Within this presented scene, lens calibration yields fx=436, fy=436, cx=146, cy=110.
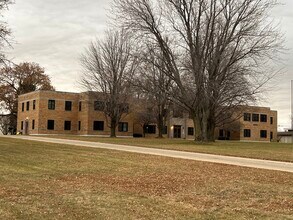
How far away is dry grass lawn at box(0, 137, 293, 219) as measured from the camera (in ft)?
28.5

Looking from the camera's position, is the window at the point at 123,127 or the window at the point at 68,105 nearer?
the window at the point at 68,105

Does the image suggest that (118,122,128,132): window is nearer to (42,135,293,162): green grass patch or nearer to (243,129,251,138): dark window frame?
(243,129,251,138): dark window frame

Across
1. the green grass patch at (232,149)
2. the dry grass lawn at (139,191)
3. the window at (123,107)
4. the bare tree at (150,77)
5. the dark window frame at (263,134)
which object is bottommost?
the dry grass lawn at (139,191)

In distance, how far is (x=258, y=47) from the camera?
135 ft

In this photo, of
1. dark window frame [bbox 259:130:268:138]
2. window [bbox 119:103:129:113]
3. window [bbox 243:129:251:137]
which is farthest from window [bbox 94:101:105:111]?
dark window frame [bbox 259:130:268:138]

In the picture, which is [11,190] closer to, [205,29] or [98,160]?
[98,160]

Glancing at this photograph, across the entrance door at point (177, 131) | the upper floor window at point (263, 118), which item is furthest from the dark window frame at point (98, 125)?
the upper floor window at point (263, 118)

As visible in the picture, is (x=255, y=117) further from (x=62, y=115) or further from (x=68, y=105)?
(x=62, y=115)

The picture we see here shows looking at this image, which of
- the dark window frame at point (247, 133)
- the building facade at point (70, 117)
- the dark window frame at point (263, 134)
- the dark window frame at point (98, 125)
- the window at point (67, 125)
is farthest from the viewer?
the dark window frame at point (263, 134)

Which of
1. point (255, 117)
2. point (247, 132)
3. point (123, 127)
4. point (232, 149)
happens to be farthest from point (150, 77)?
point (255, 117)

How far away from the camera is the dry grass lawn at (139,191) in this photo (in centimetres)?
867

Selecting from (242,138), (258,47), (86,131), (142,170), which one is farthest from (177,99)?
(242,138)

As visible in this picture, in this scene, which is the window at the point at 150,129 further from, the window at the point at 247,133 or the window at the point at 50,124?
the window at the point at 247,133

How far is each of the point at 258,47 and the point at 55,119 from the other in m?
36.0
